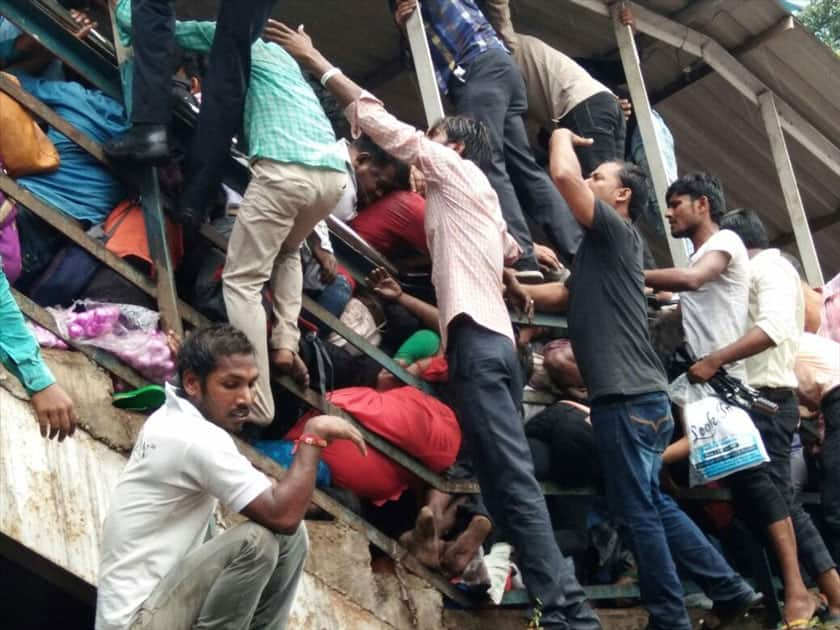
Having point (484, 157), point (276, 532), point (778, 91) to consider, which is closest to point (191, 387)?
point (276, 532)

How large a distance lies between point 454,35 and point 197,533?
394 cm

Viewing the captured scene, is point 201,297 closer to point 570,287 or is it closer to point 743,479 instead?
point 570,287

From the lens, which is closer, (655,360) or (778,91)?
(655,360)

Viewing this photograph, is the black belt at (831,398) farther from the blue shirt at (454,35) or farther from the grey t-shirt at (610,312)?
the blue shirt at (454,35)

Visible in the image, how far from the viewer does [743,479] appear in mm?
6715

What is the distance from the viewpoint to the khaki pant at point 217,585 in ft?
13.6

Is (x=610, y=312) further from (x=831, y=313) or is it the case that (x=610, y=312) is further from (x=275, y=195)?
(x=831, y=313)

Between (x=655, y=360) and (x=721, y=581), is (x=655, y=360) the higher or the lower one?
the higher one

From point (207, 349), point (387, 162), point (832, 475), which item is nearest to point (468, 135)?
point (387, 162)

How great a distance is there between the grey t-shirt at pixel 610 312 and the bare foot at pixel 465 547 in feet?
2.21

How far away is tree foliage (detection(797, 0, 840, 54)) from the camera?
70.2ft

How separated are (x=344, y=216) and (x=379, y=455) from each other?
127 centimetres

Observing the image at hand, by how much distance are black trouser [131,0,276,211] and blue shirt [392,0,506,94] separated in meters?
2.16

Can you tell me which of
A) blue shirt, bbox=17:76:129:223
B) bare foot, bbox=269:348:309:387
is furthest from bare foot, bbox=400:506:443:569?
blue shirt, bbox=17:76:129:223
